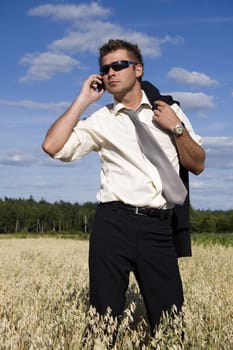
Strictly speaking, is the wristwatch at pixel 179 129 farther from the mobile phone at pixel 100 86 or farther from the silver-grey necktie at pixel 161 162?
the mobile phone at pixel 100 86

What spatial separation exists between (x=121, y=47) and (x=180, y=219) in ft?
4.23

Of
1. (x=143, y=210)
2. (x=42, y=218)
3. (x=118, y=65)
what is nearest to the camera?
(x=143, y=210)

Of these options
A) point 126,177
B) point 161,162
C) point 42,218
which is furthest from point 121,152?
point 42,218

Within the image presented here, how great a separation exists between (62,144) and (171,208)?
0.89 m

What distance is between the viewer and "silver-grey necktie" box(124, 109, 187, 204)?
406cm

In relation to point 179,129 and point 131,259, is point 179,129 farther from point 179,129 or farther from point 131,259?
point 131,259

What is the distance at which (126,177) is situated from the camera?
402cm

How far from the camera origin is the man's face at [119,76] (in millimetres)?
4094

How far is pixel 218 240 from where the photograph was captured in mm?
30594

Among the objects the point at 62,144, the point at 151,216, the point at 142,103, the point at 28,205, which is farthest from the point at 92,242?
the point at 28,205

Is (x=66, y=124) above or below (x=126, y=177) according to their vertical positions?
above

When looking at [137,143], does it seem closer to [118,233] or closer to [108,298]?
[118,233]

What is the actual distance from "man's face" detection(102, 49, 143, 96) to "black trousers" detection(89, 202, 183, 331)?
79cm

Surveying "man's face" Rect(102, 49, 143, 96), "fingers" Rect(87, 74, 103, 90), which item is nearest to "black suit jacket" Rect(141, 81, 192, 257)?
"man's face" Rect(102, 49, 143, 96)
